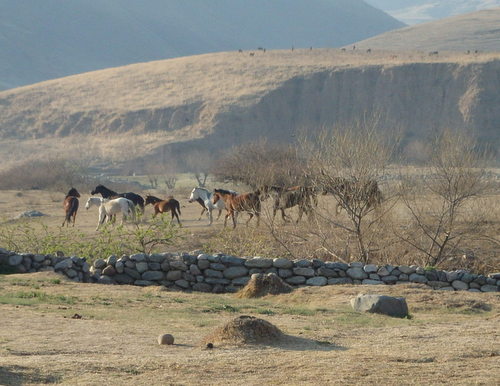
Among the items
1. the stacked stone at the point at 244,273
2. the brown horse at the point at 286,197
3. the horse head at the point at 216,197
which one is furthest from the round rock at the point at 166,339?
the horse head at the point at 216,197

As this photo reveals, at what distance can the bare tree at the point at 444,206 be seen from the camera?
22.2m

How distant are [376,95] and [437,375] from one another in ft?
240

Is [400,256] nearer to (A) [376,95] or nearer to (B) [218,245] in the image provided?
(B) [218,245]

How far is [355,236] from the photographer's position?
22922mm

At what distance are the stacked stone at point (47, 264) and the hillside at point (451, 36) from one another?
11862cm

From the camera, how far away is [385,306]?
1438 cm

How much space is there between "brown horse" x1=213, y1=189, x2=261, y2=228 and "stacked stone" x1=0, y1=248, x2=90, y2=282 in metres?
8.17

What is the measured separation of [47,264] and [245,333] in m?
8.51

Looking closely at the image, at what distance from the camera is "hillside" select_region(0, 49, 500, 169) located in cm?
7794

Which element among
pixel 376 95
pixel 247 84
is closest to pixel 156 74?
pixel 247 84

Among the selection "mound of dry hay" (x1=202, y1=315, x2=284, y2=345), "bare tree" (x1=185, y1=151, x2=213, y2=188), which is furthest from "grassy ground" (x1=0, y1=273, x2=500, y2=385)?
"bare tree" (x1=185, y1=151, x2=213, y2=188)

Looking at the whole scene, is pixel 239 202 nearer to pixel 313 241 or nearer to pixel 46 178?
pixel 313 241

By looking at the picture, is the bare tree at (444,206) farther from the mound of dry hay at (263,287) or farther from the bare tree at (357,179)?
the mound of dry hay at (263,287)

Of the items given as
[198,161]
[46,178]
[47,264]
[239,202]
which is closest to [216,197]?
[239,202]
